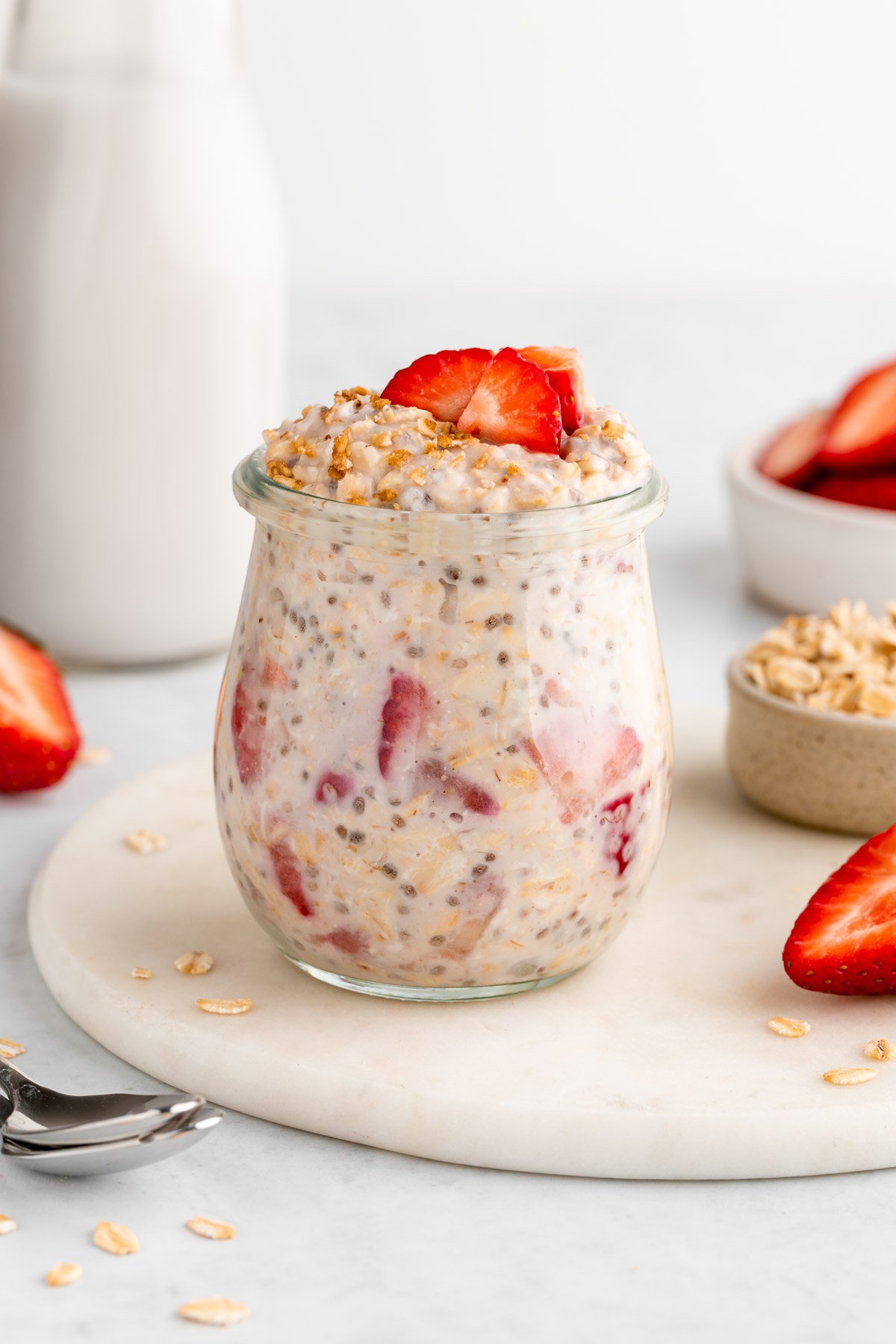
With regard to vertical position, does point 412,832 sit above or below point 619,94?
below

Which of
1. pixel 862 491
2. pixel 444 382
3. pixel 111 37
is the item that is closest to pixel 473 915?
pixel 444 382

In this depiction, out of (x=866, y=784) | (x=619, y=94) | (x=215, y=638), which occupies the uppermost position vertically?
(x=619, y=94)

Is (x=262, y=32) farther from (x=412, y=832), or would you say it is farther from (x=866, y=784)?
(x=412, y=832)

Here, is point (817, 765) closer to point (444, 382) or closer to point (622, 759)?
point (622, 759)

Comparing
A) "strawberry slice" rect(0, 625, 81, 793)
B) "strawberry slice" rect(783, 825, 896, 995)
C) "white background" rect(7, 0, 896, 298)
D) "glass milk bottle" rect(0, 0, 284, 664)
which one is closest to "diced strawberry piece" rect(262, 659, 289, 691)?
"strawberry slice" rect(783, 825, 896, 995)

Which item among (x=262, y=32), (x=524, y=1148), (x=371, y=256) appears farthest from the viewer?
(x=371, y=256)

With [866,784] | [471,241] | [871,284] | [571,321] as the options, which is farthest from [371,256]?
[866,784]

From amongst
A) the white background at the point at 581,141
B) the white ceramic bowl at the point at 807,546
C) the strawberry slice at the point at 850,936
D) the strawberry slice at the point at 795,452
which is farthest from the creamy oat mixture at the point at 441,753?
the white background at the point at 581,141
